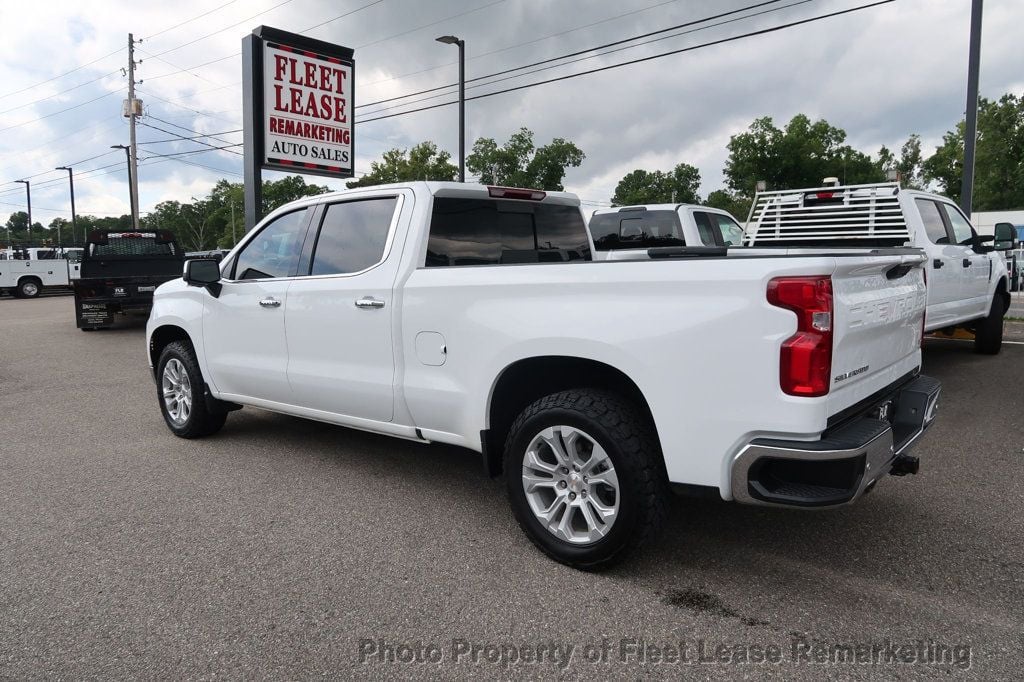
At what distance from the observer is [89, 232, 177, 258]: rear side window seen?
14.9m

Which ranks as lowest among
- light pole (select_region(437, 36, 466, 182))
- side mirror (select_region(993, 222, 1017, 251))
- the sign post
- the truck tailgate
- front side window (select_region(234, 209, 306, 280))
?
the truck tailgate

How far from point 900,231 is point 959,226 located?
1805 millimetres

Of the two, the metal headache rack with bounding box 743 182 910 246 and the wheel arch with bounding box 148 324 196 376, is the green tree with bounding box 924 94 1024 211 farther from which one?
the wheel arch with bounding box 148 324 196 376

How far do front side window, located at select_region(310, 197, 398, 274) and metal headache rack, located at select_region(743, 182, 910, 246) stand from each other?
464 cm

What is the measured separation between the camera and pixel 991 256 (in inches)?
331

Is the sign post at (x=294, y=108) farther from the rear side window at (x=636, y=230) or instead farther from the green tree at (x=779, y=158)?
the green tree at (x=779, y=158)

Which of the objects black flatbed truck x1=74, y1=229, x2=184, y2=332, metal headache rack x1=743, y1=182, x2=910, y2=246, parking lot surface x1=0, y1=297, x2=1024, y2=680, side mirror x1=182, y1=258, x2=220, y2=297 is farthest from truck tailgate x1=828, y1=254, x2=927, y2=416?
black flatbed truck x1=74, y1=229, x2=184, y2=332

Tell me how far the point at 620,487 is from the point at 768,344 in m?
0.89

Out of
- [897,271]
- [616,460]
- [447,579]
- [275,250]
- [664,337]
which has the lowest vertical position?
[447,579]

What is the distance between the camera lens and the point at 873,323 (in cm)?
294

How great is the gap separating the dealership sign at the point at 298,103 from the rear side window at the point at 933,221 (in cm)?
834

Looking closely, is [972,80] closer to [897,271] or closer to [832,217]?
[832,217]

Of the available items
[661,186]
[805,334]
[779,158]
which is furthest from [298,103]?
[661,186]

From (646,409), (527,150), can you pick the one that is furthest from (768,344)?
(527,150)
